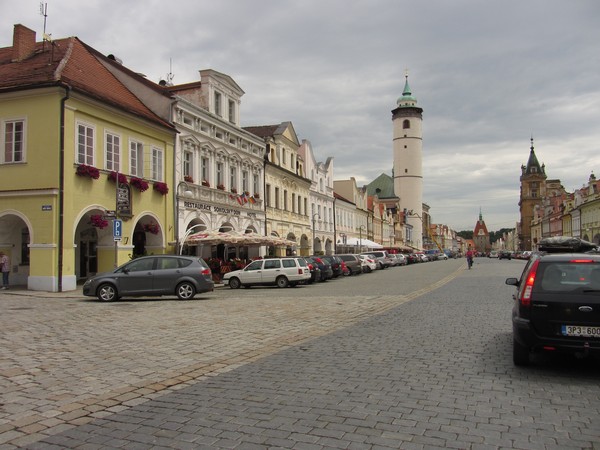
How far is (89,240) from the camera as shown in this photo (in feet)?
94.5

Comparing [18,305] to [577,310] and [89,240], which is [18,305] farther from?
[577,310]

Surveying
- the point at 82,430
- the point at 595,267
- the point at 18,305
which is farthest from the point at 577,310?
the point at 18,305

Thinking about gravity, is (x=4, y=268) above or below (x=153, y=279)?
above

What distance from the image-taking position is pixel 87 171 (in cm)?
2367

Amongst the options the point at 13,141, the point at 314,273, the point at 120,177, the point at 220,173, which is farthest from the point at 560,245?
the point at 220,173

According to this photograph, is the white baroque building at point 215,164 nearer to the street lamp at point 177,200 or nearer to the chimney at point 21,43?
Result: the street lamp at point 177,200

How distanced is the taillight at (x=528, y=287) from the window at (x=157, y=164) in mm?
24394

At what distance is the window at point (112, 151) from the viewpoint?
84.9 feet

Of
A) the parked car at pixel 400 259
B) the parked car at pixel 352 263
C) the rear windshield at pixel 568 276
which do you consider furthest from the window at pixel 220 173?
the parked car at pixel 400 259

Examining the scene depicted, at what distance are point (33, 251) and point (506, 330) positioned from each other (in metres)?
18.5

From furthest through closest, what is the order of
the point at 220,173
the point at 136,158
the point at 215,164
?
the point at 220,173 < the point at 215,164 < the point at 136,158

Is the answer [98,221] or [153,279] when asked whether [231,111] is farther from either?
[153,279]

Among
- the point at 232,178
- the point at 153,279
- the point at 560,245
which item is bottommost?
the point at 153,279

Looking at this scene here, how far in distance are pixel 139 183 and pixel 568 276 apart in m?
22.9
